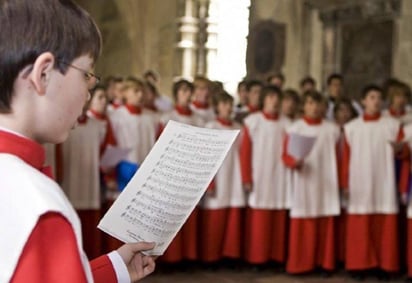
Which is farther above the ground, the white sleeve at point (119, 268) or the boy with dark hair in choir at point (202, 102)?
the boy with dark hair in choir at point (202, 102)

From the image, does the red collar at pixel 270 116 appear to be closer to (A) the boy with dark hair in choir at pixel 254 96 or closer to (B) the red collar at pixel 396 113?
(A) the boy with dark hair in choir at pixel 254 96

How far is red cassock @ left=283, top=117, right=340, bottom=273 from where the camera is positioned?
5785 mm

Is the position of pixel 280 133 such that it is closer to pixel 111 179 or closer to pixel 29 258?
pixel 111 179

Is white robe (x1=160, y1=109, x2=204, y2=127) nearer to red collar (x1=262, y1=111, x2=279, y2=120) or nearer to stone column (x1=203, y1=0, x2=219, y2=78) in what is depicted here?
red collar (x1=262, y1=111, x2=279, y2=120)

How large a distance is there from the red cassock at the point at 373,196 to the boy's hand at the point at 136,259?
442cm

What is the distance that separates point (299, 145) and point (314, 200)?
0.66 metres

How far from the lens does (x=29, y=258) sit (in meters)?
0.86

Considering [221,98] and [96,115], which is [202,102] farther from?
[96,115]

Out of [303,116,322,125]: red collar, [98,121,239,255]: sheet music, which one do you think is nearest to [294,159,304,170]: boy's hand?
[303,116,322,125]: red collar

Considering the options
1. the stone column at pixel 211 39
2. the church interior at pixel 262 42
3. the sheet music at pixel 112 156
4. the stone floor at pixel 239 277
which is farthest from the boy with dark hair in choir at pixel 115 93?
the stone column at pixel 211 39

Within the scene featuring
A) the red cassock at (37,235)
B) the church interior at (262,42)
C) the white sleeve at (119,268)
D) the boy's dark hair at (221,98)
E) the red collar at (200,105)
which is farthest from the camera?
the church interior at (262,42)

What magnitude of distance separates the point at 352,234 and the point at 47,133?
5084 mm

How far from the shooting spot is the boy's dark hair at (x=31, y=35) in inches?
37.3

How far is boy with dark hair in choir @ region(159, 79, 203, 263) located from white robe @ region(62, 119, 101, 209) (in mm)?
758
